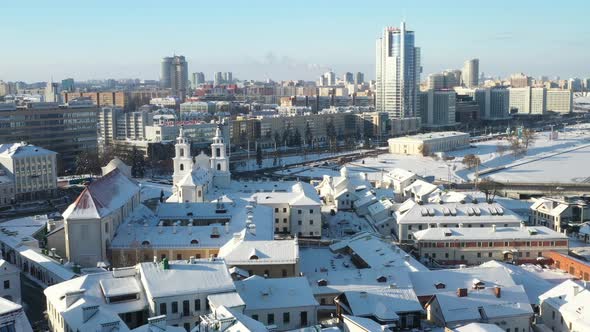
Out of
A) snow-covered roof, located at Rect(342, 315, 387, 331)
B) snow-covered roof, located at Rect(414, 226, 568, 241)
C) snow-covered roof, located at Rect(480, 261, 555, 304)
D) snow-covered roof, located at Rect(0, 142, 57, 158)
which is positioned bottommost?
snow-covered roof, located at Rect(480, 261, 555, 304)

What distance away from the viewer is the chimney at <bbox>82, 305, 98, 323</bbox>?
56.7ft

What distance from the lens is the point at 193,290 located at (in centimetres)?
1923

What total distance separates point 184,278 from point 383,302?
5.90 m

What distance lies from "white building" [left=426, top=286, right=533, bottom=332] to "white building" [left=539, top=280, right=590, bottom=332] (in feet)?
2.39

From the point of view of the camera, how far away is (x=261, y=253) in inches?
962

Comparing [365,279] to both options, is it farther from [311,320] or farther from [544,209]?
[544,209]

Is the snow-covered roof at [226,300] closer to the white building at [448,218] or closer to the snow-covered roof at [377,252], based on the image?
the snow-covered roof at [377,252]

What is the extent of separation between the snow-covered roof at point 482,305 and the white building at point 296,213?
14.7 metres

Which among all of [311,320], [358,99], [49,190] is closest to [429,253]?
[311,320]

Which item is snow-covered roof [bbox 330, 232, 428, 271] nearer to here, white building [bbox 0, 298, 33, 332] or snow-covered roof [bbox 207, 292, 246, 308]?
snow-covered roof [bbox 207, 292, 246, 308]

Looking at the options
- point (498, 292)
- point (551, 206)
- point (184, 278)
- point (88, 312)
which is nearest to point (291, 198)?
point (551, 206)

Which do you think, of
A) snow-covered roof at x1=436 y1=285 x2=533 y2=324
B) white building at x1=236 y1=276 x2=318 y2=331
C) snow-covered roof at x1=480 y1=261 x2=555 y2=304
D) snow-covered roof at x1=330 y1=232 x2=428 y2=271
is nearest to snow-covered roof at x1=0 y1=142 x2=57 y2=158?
snow-covered roof at x1=330 y1=232 x2=428 y2=271

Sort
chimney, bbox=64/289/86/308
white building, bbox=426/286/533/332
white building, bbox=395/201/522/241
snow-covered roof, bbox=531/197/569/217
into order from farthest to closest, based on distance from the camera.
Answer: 1. snow-covered roof, bbox=531/197/569/217
2. white building, bbox=395/201/522/241
3. white building, bbox=426/286/533/332
4. chimney, bbox=64/289/86/308

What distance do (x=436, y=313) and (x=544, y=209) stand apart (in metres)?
21.9
